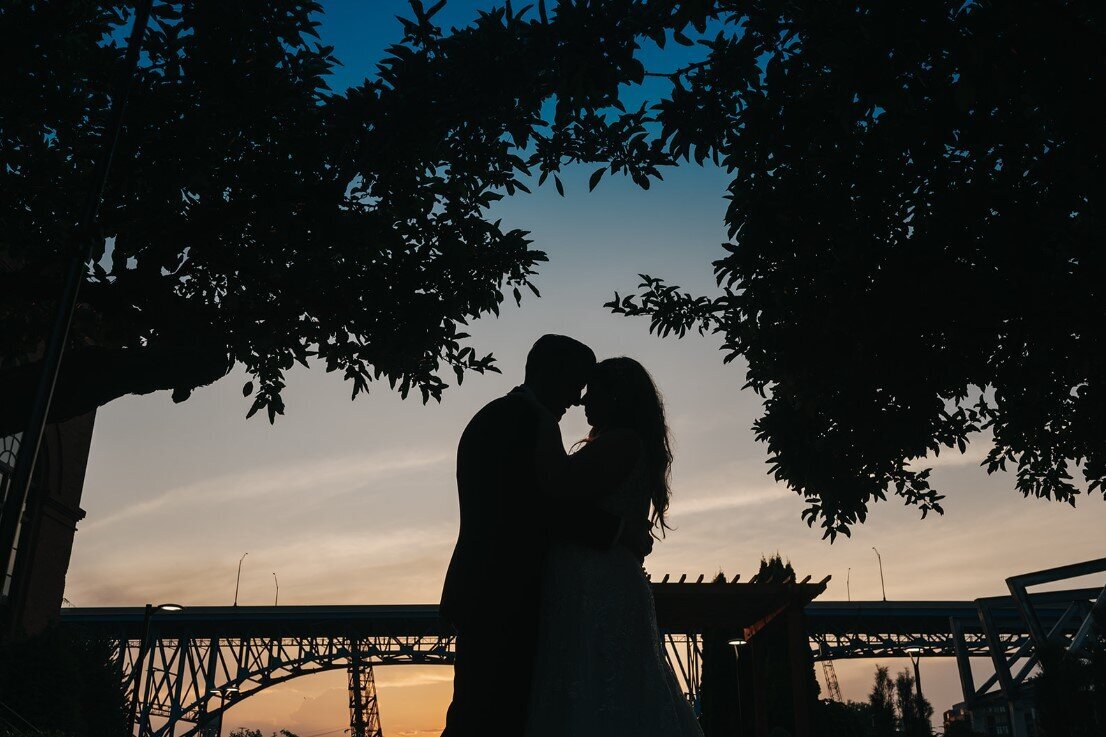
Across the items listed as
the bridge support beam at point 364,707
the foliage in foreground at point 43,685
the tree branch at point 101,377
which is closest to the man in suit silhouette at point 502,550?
the tree branch at point 101,377

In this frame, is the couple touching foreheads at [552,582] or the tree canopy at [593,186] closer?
the couple touching foreheads at [552,582]

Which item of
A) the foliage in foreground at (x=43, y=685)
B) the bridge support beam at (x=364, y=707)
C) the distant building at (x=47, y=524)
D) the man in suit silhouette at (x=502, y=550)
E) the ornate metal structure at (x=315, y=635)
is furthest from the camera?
the bridge support beam at (x=364, y=707)

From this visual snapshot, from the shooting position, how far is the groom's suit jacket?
311 centimetres

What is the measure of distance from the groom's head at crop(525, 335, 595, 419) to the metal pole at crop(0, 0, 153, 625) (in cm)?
532

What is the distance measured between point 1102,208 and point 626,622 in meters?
7.12

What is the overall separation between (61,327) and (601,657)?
22.3 feet

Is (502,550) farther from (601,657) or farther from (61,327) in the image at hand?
(61,327)

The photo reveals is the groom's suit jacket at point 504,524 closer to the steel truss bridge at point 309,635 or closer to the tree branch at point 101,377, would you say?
the tree branch at point 101,377

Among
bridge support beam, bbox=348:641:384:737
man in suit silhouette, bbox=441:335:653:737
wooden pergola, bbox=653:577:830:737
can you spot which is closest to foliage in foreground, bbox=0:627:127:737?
wooden pergola, bbox=653:577:830:737

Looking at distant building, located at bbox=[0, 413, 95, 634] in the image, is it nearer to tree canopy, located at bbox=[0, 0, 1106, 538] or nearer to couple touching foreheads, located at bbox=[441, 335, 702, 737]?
tree canopy, located at bbox=[0, 0, 1106, 538]

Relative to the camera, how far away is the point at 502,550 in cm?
314

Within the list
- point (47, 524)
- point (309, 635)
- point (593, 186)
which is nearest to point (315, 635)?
point (309, 635)

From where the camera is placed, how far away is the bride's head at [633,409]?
3.56 metres

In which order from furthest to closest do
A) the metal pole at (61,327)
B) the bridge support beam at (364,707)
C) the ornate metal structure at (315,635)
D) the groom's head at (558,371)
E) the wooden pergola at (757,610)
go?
the bridge support beam at (364,707) → the ornate metal structure at (315,635) → the wooden pergola at (757,610) → the metal pole at (61,327) → the groom's head at (558,371)
